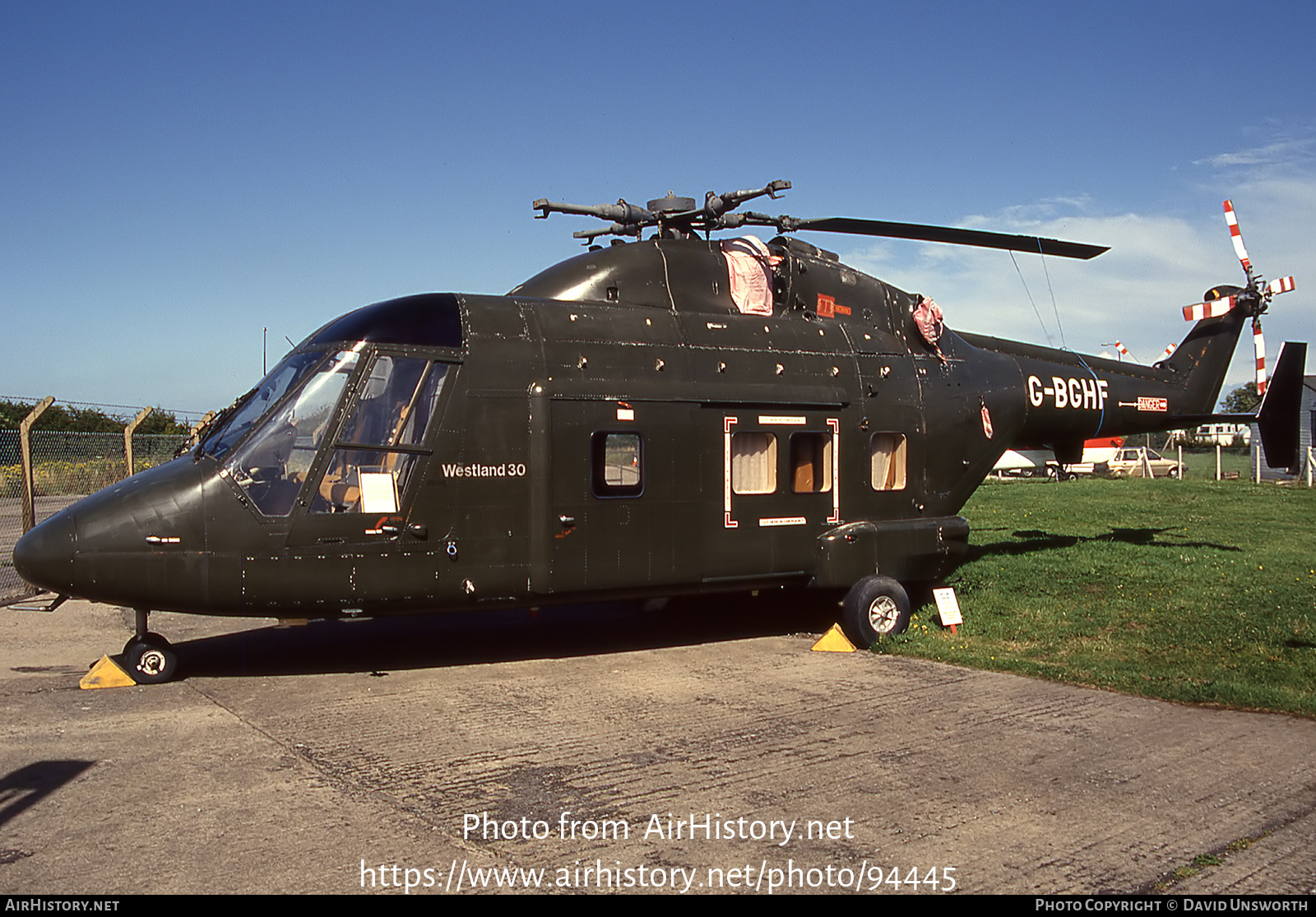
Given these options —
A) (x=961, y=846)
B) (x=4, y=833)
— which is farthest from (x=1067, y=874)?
(x=4, y=833)

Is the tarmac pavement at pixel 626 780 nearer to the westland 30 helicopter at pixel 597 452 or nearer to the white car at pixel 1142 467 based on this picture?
the westland 30 helicopter at pixel 597 452

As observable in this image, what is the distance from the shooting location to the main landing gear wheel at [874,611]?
10469 mm

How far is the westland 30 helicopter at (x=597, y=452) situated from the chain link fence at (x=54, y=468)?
702 centimetres

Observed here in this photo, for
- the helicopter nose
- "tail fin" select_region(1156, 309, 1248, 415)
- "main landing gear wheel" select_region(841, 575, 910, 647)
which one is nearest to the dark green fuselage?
the helicopter nose

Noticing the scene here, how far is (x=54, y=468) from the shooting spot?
16625 mm

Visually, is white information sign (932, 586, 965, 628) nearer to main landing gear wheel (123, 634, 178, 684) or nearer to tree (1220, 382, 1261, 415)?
main landing gear wheel (123, 634, 178, 684)

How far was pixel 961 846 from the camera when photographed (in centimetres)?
512

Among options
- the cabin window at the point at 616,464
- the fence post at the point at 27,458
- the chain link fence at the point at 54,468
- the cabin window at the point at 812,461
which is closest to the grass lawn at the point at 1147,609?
the cabin window at the point at 812,461

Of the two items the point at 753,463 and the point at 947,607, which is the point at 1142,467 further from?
the point at 753,463

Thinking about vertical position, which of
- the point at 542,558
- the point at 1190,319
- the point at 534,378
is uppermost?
the point at 1190,319

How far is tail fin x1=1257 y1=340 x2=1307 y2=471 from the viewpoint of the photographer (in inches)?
615

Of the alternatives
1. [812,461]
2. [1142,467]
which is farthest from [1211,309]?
[1142,467]
